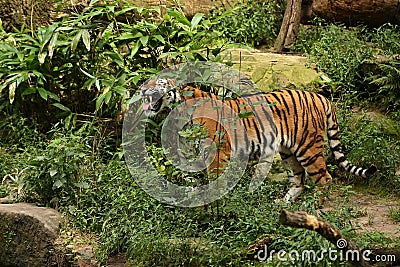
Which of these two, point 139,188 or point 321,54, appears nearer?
point 139,188

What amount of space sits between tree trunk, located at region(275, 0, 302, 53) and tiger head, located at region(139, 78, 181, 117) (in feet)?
13.0

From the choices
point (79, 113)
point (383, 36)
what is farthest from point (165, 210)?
point (383, 36)

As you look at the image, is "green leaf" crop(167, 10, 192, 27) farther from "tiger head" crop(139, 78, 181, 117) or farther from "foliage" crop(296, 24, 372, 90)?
"foliage" crop(296, 24, 372, 90)

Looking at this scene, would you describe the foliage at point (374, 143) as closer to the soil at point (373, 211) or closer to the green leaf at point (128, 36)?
the soil at point (373, 211)

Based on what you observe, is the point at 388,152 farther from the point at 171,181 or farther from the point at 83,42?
the point at 83,42

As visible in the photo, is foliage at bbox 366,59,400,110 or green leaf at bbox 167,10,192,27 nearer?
green leaf at bbox 167,10,192,27

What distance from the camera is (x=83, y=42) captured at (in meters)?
7.38

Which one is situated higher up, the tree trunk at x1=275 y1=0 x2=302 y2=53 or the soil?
the tree trunk at x1=275 y1=0 x2=302 y2=53

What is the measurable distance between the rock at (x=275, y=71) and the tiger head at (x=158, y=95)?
1.88m

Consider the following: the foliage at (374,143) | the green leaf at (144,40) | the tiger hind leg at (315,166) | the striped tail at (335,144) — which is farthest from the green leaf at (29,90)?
the foliage at (374,143)

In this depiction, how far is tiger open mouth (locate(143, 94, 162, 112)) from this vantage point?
6.45 metres

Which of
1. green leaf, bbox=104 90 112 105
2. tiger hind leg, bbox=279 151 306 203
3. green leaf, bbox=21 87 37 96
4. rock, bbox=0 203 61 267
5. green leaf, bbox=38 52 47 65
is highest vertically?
green leaf, bbox=38 52 47 65

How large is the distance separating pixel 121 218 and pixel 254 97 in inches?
81.0

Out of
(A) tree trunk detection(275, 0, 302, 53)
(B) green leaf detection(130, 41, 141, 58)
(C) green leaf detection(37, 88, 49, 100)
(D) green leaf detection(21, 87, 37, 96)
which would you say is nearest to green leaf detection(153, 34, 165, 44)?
(B) green leaf detection(130, 41, 141, 58)
